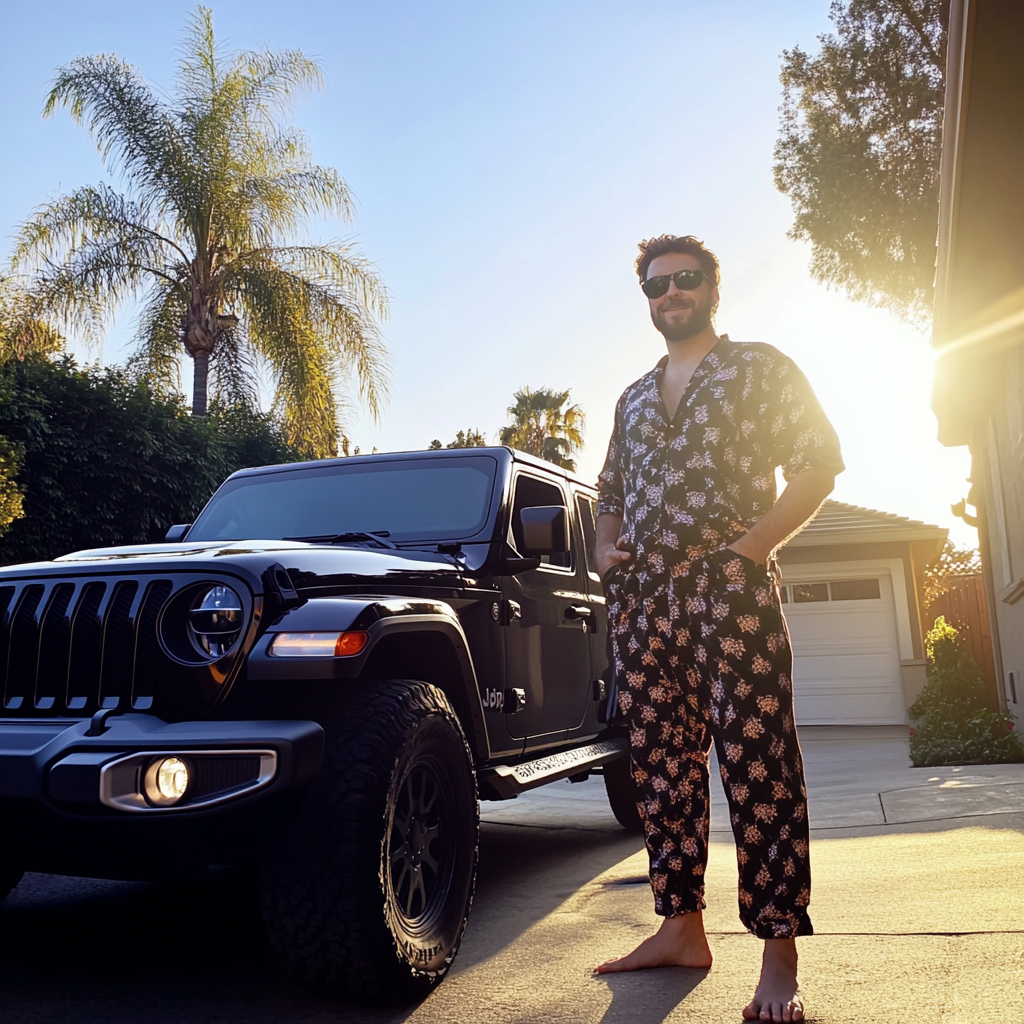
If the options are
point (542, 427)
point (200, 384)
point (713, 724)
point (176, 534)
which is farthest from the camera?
point (542, 427)

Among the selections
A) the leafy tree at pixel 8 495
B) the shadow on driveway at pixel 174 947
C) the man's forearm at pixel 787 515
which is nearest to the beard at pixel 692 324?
the man's forearm at pixel 787 515

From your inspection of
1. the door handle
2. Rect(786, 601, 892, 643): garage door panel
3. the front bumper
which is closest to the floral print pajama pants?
the front bumper

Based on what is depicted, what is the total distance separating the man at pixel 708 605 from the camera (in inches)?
120

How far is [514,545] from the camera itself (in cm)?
473

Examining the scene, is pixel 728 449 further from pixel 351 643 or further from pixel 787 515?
pixel 351 643

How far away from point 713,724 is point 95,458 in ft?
40.9

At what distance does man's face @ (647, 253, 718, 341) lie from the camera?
338cm

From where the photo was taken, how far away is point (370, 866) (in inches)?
115

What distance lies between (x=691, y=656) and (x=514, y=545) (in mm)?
1627

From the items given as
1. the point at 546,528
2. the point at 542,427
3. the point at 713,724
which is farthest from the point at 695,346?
the point at 542,427

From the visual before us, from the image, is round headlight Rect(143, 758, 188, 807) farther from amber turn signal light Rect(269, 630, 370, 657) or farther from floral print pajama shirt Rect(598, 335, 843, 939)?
floral print pajama shirt Rect(598, 335, 843, 939)

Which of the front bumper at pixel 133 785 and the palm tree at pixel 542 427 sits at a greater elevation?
the palm tree at pixel 542 427

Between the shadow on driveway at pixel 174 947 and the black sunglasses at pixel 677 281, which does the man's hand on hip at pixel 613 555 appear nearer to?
the black sunglasses at pixel 677 281

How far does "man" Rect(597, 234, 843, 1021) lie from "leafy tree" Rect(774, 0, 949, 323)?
16147mm
